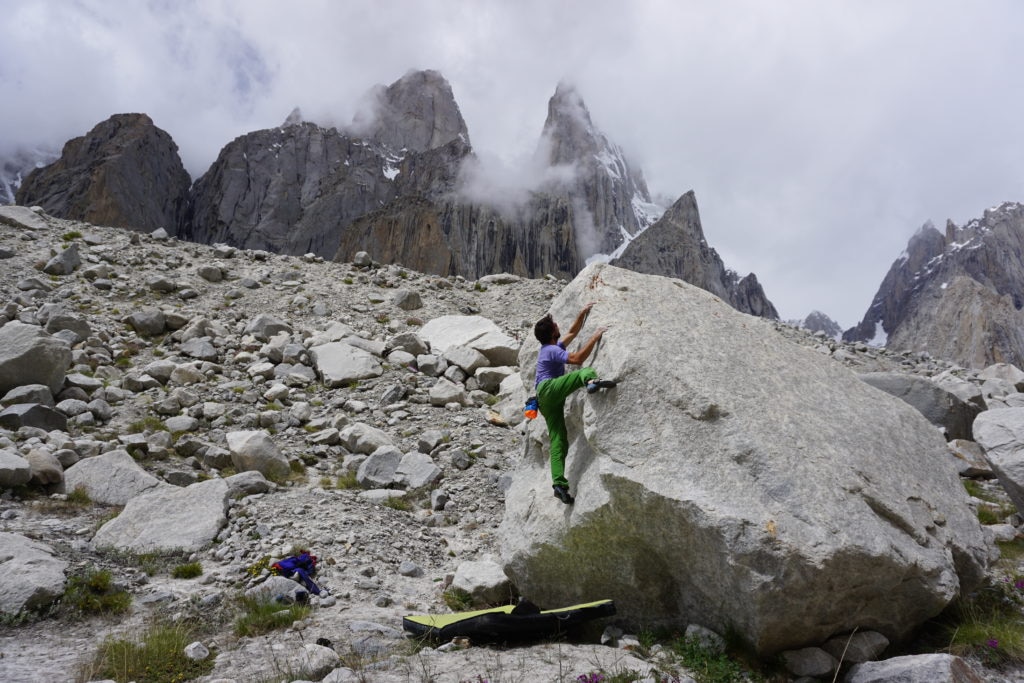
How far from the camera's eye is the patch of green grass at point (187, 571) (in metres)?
7.54

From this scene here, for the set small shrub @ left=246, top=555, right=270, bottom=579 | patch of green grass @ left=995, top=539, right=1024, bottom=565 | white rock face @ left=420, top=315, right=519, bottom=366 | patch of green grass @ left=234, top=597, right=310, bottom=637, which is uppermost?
white rock face @ left=420, top=315, right=519, bottom=366

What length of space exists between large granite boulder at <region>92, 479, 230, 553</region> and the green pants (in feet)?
17.0

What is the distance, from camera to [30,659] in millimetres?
5301

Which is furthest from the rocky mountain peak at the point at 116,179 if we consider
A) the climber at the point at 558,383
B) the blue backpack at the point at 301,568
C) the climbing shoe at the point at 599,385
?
the climbing shoe at the point at 599,385

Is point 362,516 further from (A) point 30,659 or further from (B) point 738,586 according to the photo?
(B) point 738,586

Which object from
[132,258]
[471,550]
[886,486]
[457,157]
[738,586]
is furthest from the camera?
[457,157]

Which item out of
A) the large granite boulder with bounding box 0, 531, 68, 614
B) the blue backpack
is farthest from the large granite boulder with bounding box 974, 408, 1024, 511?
the large granite boulder with bounding box 0, 531, 68, 614

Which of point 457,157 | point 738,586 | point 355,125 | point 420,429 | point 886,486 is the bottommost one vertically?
point 738,586

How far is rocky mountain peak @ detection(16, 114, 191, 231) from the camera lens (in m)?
75.1

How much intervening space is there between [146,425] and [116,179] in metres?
82.2

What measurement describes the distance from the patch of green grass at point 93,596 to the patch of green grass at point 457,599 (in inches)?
143

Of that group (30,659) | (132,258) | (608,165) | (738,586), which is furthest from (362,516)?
(608,165)

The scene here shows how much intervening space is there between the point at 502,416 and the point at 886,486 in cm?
894

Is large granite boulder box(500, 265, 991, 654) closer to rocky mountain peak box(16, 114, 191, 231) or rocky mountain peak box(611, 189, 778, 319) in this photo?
rocky mountain peak box(16, 114, 191, 231)
